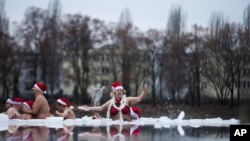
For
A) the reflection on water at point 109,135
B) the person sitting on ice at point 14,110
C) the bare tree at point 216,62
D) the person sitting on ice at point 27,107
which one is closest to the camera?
the reflection on water at point 109,135

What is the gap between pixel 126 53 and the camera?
5034 cm

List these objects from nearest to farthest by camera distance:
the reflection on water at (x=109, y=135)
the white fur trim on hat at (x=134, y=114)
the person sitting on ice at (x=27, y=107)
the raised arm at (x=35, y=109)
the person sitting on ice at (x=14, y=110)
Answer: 1. the reflection on water at (x=109, y=135)
2. the raised arm at (x=35, y=109)
3. the person sitting on ice at (x=27, y=107)
4. the white fur trim on hat at (x=134, y=114)
5. the person sitting on ice at (x=14, y=110)

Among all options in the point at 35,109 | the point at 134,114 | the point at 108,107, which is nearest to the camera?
the point at 35,109

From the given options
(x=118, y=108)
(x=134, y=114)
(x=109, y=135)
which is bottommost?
(x=134, y=114)

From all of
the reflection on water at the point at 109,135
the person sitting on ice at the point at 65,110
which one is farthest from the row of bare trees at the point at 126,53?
the reflection on water at the point at 109,135

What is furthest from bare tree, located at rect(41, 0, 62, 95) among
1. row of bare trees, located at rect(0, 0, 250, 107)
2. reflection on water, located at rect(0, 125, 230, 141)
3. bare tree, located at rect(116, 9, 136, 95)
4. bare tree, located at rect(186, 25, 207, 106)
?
reflection on water, located at rect(0, 125, 230, 141)

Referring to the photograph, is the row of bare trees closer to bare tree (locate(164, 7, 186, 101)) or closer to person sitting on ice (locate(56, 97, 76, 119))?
bare tree (locate(164, 7, 186, 101))

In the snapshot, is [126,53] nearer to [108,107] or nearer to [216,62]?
[216,62]

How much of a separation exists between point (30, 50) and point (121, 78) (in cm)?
951

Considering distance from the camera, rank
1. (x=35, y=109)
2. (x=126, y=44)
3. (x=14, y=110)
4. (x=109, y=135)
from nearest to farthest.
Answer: (x=109, y=135) → (x=35, y=109) → (x=14, y=110) → (x=126, y=44)

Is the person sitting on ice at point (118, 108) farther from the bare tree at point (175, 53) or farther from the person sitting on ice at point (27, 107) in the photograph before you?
the bare tree at point (175, 53)

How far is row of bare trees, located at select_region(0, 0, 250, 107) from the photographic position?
45.5 meters

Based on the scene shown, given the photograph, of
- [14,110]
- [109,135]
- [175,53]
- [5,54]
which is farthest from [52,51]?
[109,135]

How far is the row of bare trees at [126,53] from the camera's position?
45.5 meters
